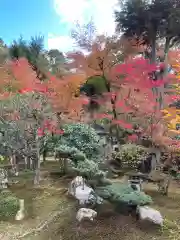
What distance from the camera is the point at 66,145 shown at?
25.9 ft

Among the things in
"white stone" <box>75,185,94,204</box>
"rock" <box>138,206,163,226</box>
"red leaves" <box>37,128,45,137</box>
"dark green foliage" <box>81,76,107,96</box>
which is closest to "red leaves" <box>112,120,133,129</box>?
"dark green foliage" <box>81,76,107,96</box>

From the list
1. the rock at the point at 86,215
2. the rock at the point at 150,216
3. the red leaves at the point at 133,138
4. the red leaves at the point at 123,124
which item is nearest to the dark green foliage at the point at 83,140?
the red leaves at the point at 123,124

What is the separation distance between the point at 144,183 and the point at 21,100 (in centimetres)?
447

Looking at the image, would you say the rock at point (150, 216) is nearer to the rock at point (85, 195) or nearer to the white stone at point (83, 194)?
the rock at point (85, 195)

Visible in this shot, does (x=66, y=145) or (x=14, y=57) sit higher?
(x=14, y=57)

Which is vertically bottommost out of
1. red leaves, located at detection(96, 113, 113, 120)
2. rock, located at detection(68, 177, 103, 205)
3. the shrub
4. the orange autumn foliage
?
rock, located at detection(68, 177, 103, 205)

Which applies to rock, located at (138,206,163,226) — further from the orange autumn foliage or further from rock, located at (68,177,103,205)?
the orange autumn foliage

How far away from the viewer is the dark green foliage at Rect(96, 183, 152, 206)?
474 centimetres

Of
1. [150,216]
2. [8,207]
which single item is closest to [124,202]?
[150,216]

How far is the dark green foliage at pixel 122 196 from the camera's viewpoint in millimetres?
4742

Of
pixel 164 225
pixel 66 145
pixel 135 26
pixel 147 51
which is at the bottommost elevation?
pixel 164 225

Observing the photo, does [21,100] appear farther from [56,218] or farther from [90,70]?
[56,218]

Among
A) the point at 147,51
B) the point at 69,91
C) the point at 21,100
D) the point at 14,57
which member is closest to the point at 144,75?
the point at 147,51

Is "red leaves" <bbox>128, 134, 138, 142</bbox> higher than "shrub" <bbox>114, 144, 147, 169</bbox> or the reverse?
higher
